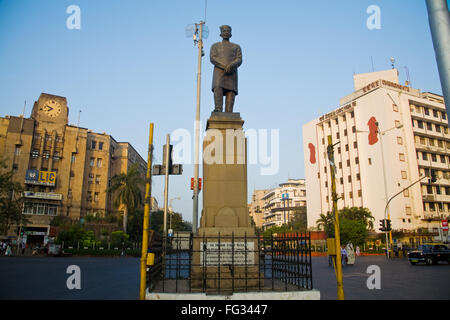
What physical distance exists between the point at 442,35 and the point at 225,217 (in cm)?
629

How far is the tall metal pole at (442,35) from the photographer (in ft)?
18.5

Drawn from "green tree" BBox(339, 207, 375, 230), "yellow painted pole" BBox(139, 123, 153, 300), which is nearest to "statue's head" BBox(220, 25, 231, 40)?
"yellow painted pole" BBox(139, 123, 153, 300)

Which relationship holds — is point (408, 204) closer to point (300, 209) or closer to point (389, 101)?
point (389, 101)

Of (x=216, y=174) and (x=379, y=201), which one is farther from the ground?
(x=379, y=201)

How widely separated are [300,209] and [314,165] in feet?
107

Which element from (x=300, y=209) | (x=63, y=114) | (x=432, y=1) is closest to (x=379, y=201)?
(x=300, y=209)

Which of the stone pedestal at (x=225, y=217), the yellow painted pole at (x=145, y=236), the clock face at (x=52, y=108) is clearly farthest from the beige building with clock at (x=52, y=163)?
the yellow painted pole at (x=145, y=236)

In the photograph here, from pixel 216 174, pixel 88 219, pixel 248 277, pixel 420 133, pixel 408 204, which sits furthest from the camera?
pixel 420 133

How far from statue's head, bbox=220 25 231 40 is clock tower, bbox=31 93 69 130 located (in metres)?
54.7

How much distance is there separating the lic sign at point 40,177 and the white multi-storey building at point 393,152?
51100mm

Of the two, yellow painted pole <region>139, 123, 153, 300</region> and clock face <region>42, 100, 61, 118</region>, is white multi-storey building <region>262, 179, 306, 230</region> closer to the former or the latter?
clock face <region>42, 100, 61, 118</region>

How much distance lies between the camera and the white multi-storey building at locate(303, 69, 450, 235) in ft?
170

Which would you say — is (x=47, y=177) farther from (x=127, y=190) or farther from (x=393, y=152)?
(x=393, y=152)

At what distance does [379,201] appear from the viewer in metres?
52.6
